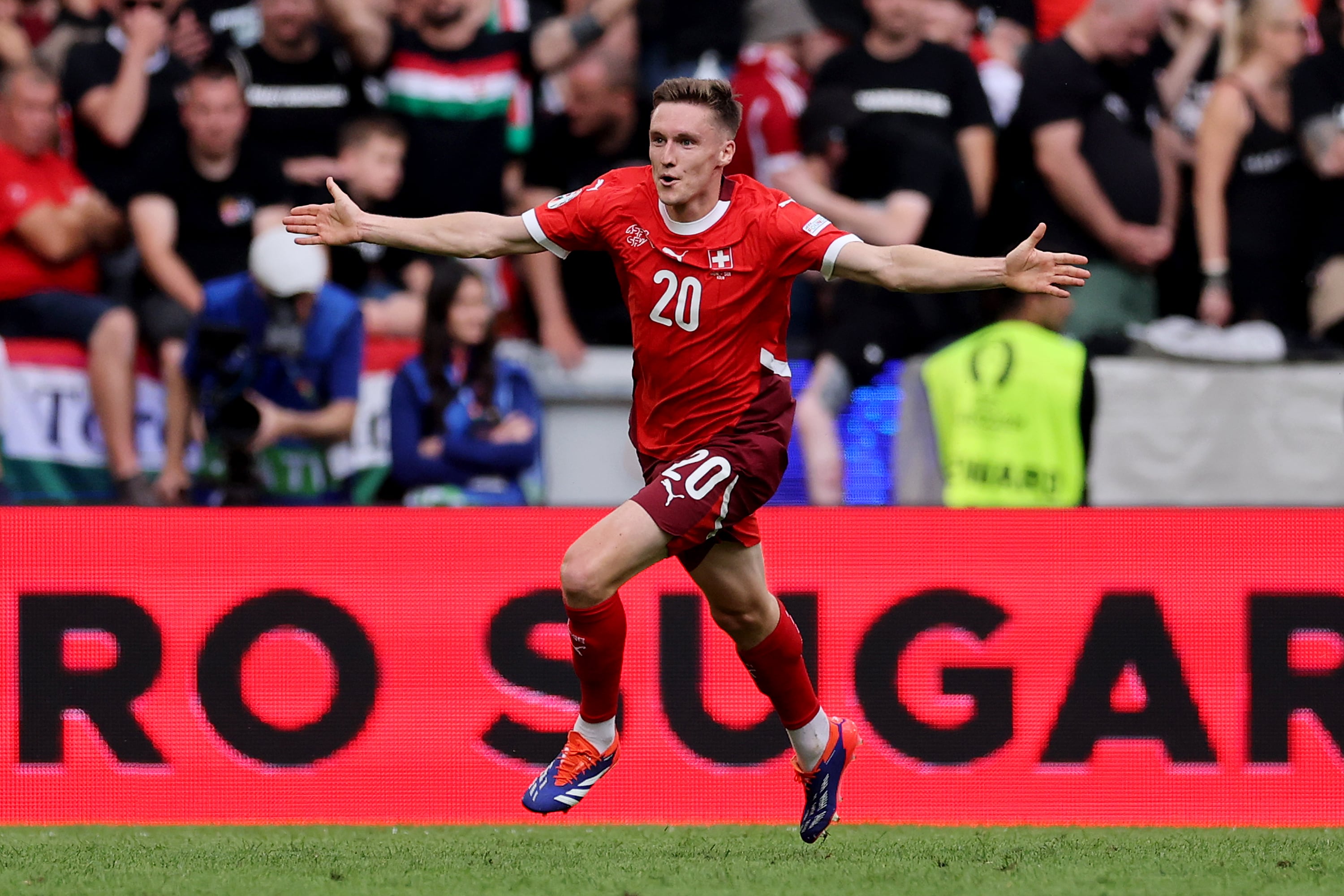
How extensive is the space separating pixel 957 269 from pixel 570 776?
1.78 m

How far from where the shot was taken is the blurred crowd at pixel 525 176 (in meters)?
7.61

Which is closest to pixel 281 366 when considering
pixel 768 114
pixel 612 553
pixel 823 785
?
pixel 768 114

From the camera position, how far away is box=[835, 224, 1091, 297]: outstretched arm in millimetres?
4371

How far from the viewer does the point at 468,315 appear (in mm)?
7559

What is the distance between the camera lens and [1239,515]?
6.05 metres

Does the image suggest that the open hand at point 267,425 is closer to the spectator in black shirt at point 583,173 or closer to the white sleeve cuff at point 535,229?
Answer: the spectator in black shirt at point 583,173

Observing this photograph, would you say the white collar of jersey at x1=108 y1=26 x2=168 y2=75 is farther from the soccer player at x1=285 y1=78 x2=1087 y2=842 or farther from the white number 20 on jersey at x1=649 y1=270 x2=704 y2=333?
the white number 20 on jersey at x1=649 y1=270 x2=704 y2=333

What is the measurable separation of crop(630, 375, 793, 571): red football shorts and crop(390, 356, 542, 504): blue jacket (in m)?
2.68

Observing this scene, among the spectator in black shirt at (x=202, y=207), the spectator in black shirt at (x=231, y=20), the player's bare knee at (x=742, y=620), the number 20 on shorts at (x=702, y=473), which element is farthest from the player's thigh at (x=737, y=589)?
the spectator in black shirt at (x=231, y=20)

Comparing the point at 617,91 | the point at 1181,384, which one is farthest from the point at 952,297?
the point at 617,91

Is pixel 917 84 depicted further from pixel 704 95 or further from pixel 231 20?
pixel 704 95

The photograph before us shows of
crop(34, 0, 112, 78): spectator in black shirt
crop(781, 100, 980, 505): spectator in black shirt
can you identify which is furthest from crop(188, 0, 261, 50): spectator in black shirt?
crop(781, 100, 980, 505): spectator in black shirt

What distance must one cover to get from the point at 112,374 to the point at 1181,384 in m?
5.01

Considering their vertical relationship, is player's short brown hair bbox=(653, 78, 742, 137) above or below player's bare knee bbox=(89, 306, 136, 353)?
above
